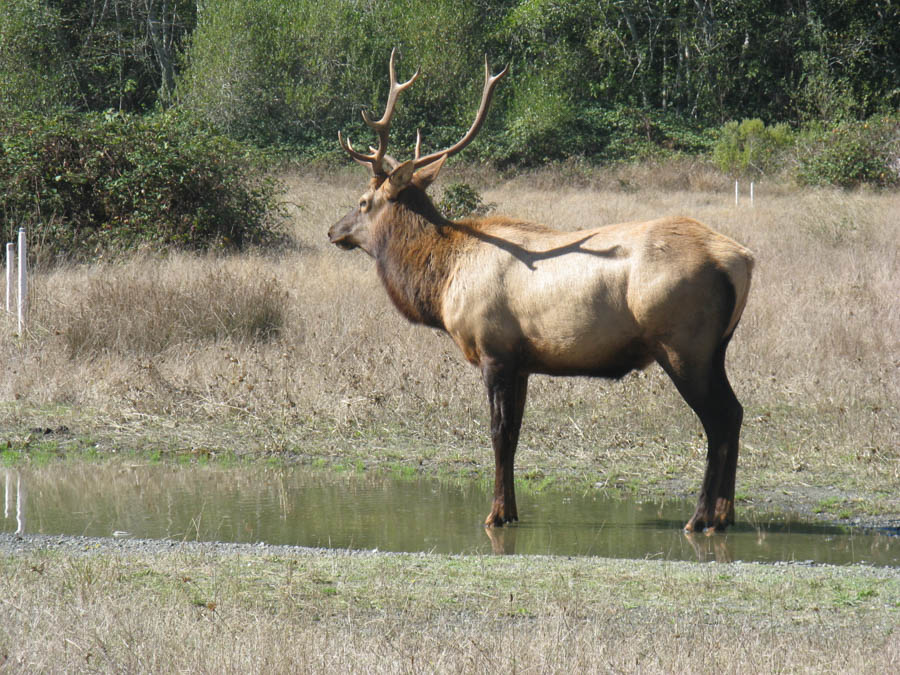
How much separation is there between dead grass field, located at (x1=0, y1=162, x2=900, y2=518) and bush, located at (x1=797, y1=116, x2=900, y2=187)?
14.3m

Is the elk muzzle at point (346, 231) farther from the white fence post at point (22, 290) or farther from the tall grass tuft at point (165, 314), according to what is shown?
the white fence post at point (22, 290)

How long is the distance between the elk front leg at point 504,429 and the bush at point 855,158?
23.8m

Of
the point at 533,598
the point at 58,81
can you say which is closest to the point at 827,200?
the point at 533,598

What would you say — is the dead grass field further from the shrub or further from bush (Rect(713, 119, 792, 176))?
bush (Rect(713, 119, 792, 176))

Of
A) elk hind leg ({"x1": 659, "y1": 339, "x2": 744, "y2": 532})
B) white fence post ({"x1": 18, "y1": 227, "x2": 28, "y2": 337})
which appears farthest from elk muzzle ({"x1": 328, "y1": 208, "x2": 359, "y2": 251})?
white fence post ({"x1": 18, "y1": 227, "x2": 28, "y2": 337})

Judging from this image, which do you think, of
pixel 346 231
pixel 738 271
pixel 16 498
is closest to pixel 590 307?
pixel 738 271

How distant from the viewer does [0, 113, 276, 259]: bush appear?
17.7m

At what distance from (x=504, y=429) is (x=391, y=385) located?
137 inches

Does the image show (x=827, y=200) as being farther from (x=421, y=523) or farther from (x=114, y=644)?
(x=114, y=644)

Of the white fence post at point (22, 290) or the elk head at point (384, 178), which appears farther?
the white fence post at point (22, 290)

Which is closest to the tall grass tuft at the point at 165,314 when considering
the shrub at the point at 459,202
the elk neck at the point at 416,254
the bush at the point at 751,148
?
the elk neck at the point at 416,254

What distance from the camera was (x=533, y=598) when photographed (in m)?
5.19

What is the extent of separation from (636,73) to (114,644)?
4614cm

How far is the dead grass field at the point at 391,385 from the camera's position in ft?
29.3
